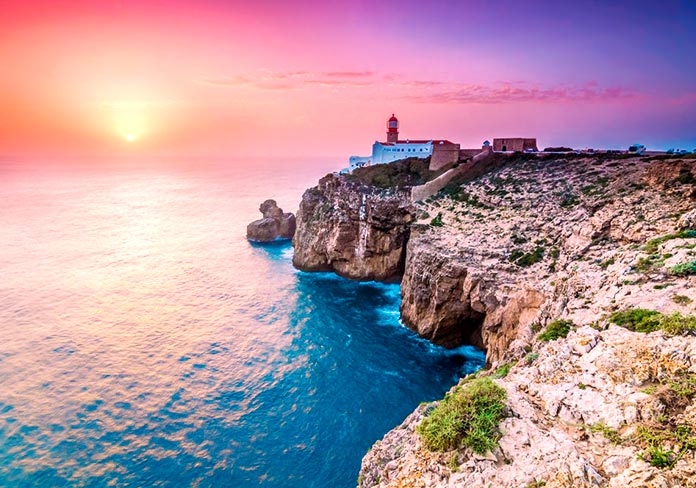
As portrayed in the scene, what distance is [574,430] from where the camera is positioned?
8922 mm

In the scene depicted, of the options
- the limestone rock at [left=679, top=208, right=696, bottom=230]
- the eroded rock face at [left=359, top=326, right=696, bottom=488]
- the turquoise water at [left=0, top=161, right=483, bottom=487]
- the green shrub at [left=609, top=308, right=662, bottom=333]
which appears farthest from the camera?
the turquoise water at [left=0, top=161, right=483, bottom=487]

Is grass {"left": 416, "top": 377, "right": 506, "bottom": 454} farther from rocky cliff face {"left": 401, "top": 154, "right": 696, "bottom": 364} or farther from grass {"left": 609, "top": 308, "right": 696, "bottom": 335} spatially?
rocky cliff face {"left": 401, "top": 154, "right": 696, "bottom": 364}

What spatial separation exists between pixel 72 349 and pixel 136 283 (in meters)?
14.9

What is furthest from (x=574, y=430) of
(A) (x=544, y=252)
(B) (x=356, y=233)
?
(B) (x=356, y=233)

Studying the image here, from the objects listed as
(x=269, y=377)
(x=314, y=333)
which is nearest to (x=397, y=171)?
(x=314, y=333)

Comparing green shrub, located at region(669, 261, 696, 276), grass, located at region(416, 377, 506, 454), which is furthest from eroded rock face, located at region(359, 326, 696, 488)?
green shrub, located at region(669, 261, 696, 276)

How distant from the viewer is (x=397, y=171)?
55.9 m

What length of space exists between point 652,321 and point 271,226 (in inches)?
2302

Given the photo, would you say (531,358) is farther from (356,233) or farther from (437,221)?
(356,233)

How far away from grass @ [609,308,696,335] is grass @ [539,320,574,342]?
5.49 ft

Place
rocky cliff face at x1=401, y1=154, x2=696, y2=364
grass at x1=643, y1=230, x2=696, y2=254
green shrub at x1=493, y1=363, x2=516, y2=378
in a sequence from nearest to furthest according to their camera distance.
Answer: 1. green shrub at x1=493, y1=363, x2=516, y2=378
2. rocky cliff face at x1=401, y1=154, x2=696, y2=364
3. grass at x1=643, y1=230, x2=696, y2=254

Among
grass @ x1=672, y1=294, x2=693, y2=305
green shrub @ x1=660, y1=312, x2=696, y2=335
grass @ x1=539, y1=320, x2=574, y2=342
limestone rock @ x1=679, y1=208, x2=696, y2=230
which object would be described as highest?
limestone rock @ x1=679, y1=208, x2=696, y2=230

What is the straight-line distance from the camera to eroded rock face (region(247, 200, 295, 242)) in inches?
2525

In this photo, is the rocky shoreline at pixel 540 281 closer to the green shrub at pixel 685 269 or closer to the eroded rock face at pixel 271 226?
the green shrub at pixel 685 269
